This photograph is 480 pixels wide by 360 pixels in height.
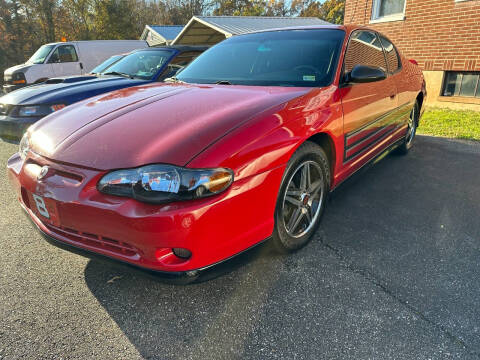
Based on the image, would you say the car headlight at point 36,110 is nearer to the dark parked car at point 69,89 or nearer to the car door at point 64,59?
the dark parked car at point 69,89

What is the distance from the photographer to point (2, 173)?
4215 millimetres

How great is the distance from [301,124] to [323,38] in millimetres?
1189

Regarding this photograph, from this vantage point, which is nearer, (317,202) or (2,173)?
(317,202)

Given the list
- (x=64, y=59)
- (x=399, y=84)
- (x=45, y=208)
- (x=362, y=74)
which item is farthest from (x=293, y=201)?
(x=64, y=59)

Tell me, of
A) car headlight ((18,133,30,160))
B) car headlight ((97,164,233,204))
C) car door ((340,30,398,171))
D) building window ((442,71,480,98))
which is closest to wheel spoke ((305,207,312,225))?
car door ((340,30,398,171))

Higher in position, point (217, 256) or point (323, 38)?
point (323, 38)

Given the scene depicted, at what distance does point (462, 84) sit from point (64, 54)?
35.8ft

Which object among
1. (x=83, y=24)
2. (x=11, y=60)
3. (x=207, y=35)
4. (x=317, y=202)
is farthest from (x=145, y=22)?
(x=317, y=202)

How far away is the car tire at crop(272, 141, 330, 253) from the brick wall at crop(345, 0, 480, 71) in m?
6.55

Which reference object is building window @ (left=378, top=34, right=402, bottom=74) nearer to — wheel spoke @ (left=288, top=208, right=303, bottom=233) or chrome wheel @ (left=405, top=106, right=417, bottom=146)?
chrome wheel @ (left=405, top=106, right=417, bottom=146)

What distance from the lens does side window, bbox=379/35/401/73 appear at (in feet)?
11.9

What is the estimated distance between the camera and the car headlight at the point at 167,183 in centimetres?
157

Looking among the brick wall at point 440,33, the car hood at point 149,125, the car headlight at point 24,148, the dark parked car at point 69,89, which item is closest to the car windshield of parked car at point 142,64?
the dark parked car at point 69,89

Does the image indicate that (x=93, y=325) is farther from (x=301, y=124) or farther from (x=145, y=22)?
(x=145, y=22)
